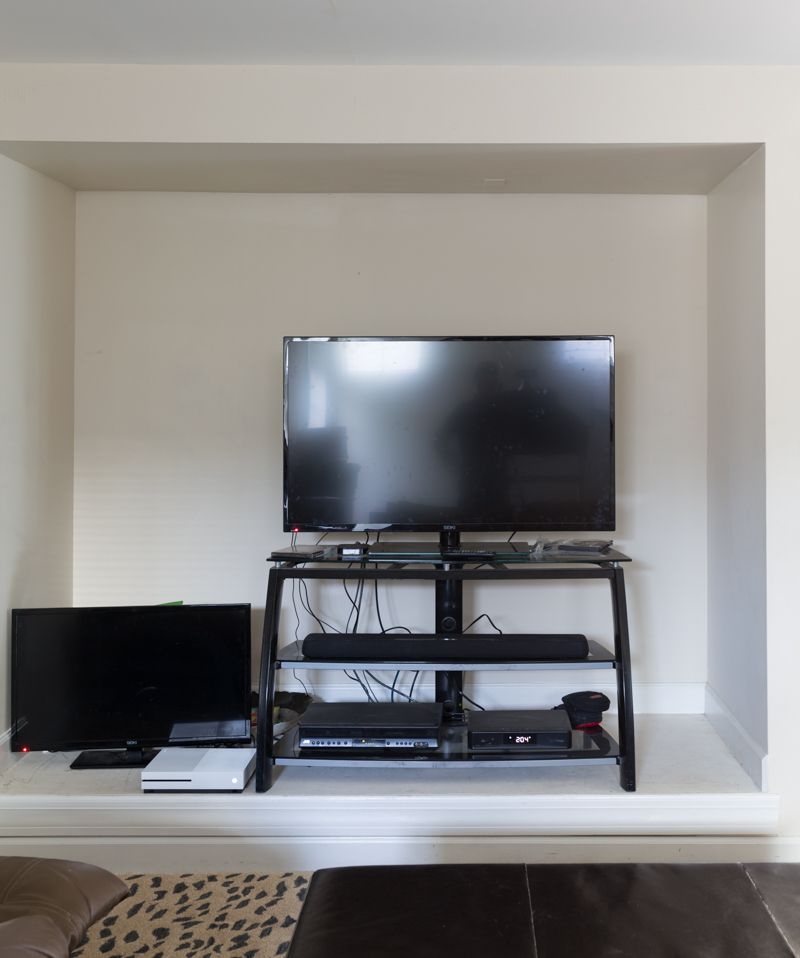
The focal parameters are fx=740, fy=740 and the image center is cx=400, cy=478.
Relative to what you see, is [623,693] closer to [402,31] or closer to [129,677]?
[129,677]

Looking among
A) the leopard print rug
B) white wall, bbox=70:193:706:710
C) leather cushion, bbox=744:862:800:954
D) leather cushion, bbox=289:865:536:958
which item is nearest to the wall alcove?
white wall, bbox=70:193:706:710

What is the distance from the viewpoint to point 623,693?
226 cm

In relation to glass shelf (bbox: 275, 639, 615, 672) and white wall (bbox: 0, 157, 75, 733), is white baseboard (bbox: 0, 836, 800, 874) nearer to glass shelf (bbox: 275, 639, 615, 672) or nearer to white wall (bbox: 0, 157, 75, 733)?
glass shelf (bbox: 275, 639, 615, 672)

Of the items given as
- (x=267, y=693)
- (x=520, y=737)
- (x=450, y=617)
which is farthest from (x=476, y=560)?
(x=267, y=693)

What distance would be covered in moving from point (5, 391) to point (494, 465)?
165 centimetres

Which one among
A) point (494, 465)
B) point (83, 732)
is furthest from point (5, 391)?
point (494, 465)

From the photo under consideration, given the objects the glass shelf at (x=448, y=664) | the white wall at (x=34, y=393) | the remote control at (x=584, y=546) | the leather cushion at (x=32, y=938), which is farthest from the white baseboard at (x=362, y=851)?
the leather cushion at (x=32, y=938)

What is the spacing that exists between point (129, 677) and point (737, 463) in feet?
7.16

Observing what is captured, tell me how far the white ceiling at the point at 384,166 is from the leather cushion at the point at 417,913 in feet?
6.78

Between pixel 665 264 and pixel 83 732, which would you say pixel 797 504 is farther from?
pixel 83 732

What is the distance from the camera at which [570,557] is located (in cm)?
234

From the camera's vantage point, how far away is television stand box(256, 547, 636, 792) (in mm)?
2264

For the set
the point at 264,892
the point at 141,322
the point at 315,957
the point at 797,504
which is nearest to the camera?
the point at 315,957

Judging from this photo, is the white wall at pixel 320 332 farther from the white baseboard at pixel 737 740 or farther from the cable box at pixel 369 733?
the cable box at pixel 369 733
